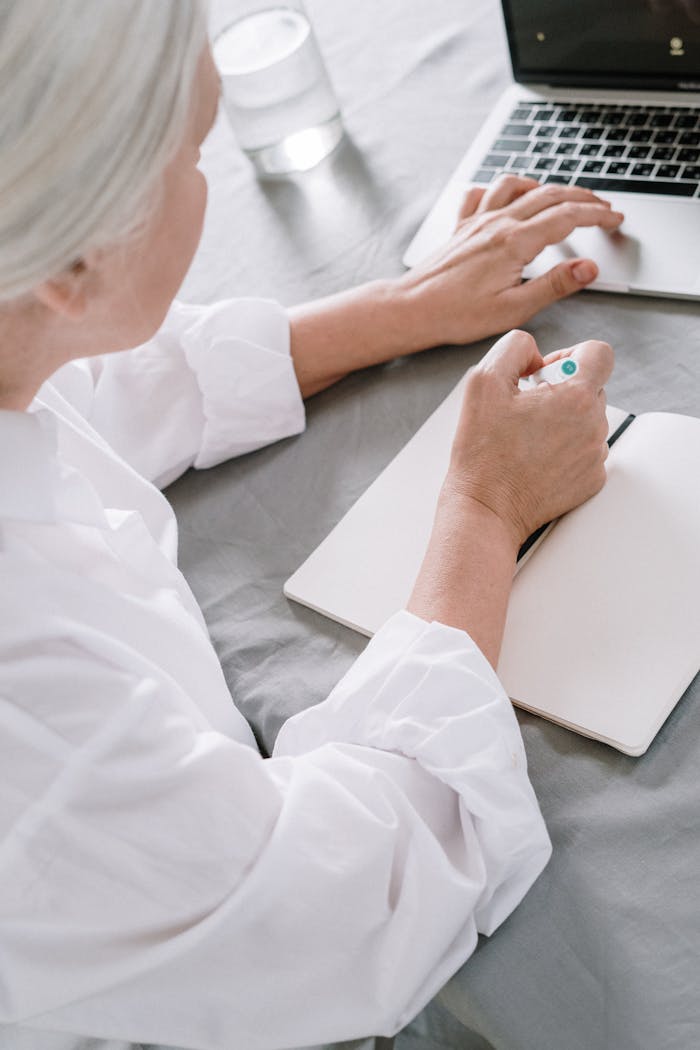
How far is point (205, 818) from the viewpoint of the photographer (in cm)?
54

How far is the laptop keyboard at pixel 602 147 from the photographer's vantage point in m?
0.93

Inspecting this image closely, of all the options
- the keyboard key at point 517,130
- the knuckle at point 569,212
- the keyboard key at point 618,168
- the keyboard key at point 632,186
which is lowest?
the keyboard key at point 632,186

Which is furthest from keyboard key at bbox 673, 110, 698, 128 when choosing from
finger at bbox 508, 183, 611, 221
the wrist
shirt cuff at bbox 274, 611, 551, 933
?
shirt cuff at bbox 274, 611, 551, 933

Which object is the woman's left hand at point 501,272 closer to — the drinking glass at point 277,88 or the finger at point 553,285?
the finger at point 553,285

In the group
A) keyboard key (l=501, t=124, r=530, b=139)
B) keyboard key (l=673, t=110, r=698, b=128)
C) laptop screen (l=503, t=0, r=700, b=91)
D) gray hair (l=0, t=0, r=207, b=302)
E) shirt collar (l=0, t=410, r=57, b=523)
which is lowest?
keyboard key (l=673, t=110, r=698, b=128)

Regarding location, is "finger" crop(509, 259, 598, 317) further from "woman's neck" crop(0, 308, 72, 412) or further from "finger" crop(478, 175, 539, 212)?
"woman's neck" crop(0, 308, 72, 412)

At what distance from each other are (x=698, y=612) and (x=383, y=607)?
0.21m

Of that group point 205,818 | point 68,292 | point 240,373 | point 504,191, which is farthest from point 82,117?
point 504,191

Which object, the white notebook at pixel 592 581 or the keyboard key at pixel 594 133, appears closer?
the white notebook at pixel 592 581

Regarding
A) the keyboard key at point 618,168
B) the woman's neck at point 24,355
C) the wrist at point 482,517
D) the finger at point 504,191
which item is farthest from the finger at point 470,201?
the woman's neck at point 24,355

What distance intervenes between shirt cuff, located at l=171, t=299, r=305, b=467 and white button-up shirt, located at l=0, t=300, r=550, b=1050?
22 centimetres

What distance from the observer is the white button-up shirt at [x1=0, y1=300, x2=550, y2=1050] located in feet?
1.72

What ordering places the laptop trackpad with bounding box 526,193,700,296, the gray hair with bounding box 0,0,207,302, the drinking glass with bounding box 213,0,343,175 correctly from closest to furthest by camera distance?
the gray hair with bounding box 0,0,207,302
the laptop trackpad with bounding box 526,193,700,296
the drinking glass with bounding box 213,0,343,175

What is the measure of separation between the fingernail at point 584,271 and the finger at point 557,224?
43 millimetres
